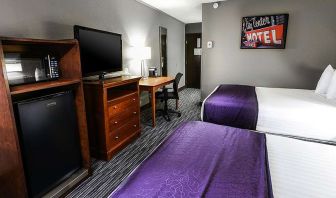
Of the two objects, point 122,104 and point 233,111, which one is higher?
point 122,104

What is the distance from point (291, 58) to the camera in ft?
12.7

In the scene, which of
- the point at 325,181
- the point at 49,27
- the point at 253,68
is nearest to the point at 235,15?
the point at 253,68

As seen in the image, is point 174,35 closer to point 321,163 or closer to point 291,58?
point 291,58

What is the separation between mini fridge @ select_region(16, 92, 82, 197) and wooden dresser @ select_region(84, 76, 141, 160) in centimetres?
40

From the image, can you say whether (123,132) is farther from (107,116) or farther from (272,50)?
(272,50)

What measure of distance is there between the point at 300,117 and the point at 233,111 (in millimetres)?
740

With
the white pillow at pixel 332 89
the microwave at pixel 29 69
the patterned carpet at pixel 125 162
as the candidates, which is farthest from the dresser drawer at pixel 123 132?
the white pillow at pixel 332 89

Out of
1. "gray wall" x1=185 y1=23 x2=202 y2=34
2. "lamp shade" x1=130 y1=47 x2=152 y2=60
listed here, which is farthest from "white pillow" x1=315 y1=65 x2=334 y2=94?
"gray wall" x1=185 y1=23 x2=202 y2=34

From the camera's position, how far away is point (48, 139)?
1697mm

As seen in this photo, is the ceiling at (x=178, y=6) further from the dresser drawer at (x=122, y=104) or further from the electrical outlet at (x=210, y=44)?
the dresser drawer at (x=122, y=104)

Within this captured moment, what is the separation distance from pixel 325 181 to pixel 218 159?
0.60 metres

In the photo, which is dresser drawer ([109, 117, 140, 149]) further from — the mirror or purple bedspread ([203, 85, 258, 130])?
the mirror

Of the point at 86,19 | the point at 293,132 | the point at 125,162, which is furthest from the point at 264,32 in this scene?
the point at 125,162

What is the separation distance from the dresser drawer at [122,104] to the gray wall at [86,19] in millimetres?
1078
